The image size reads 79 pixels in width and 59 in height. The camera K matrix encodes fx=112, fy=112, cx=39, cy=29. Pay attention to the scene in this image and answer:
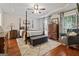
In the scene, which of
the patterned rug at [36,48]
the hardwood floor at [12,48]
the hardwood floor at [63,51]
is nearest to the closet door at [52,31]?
the patterned rug at [36,48]

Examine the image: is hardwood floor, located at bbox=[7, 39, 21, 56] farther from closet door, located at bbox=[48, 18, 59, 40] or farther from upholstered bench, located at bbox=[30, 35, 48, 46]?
closet door, located at bbox=[48, 18, 59, 40]

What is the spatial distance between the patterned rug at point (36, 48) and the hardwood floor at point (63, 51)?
68 millimetres

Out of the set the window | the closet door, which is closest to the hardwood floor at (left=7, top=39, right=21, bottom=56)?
the closet door

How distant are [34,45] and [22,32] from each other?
0.31 meters

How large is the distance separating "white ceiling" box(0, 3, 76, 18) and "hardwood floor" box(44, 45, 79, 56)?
0.65 meters

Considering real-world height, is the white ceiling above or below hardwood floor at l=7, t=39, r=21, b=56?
above

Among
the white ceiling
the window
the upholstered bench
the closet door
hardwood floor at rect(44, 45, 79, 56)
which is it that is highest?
the white ceiling

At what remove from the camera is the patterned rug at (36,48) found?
194 cm

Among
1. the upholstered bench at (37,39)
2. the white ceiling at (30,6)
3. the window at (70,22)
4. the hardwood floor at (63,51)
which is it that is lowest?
the hardwood floor at (63,51)

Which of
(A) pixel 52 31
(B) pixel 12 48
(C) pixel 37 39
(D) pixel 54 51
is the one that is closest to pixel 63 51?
(D) pixel 54 51

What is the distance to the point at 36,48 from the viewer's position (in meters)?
1.93

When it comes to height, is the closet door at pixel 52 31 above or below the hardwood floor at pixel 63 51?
above

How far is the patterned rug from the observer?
6.36ft

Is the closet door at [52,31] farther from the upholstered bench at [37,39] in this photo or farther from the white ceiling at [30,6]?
the white ceiling at [30,6]
